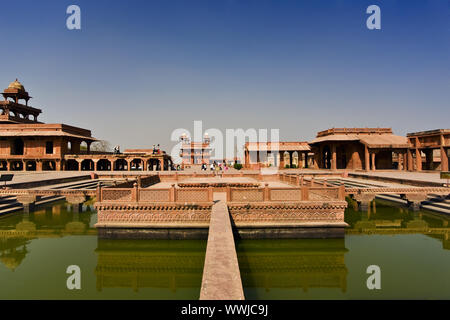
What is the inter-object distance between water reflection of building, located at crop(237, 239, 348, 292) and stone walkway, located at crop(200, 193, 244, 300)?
5.67 feet

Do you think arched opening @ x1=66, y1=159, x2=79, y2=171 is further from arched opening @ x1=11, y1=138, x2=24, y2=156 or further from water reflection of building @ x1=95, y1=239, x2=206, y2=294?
water reflection of building @ x1=95, y1=239, x2=206, y2=294

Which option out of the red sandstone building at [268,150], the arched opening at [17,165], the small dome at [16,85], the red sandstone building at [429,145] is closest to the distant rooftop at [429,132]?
the red sandstone building at [429,145]

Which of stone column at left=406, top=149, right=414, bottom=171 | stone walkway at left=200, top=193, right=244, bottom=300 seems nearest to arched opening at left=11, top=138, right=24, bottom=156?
stone walkway at left=200, top=193, right=244, bottom=300

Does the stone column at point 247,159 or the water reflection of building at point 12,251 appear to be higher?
the stone column at point 247,159

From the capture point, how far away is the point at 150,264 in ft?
26.0

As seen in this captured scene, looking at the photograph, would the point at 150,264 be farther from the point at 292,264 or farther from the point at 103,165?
the point at 103,165

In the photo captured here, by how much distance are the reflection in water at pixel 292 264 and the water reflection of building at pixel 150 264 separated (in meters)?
1.57

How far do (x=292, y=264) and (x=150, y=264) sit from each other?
469cm

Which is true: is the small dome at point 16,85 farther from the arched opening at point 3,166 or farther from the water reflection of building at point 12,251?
the water reflection of building at point 12,251

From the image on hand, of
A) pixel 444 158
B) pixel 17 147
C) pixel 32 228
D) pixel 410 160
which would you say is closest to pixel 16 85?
pixel 17 147

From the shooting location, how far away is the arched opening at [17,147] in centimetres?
3220
